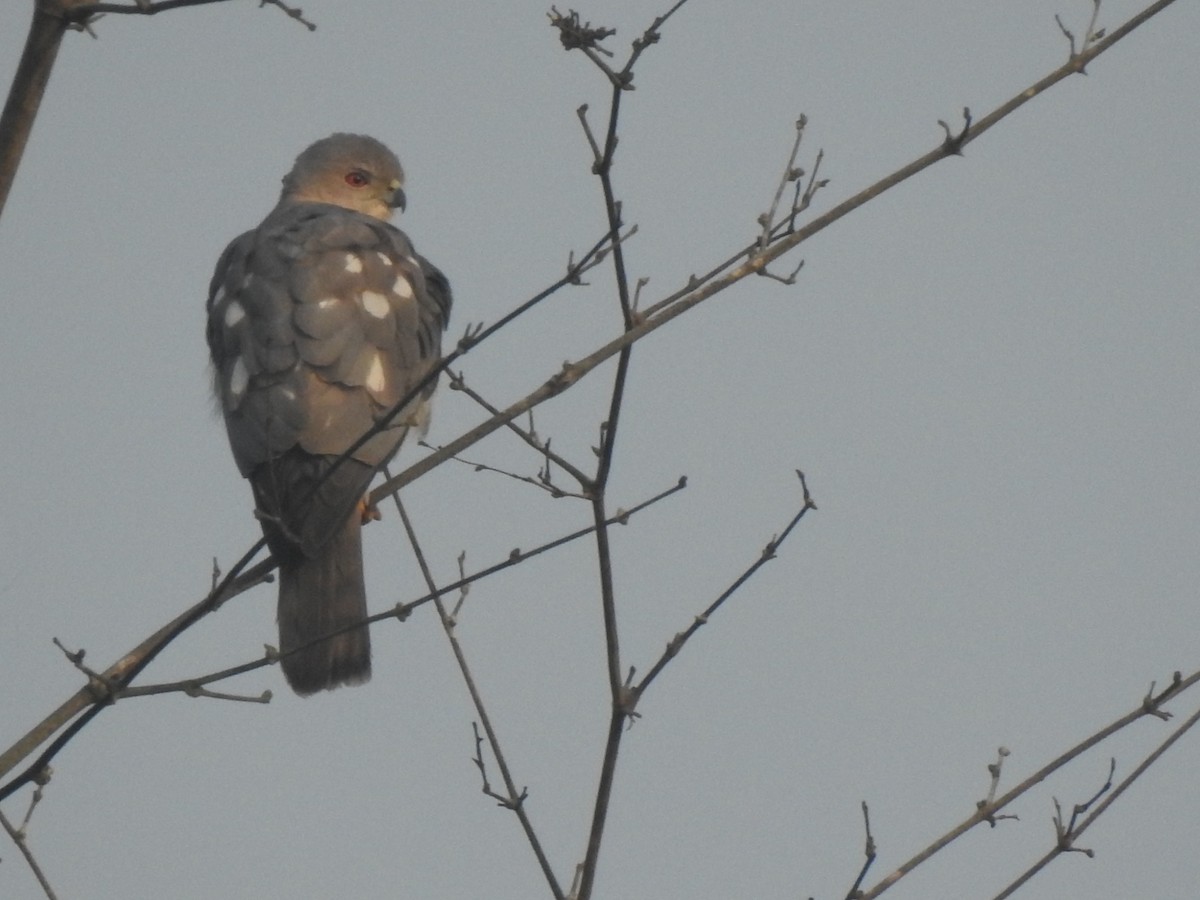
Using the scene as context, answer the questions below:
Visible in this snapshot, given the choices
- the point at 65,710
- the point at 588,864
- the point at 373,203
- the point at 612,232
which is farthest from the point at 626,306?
the point at 373,203

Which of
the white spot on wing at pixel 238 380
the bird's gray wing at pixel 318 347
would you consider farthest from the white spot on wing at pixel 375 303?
the white spot on wing at pixel 238 380

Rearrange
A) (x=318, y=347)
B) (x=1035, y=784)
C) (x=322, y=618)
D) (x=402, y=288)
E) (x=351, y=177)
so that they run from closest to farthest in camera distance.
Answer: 1. (x=1035, y=784)
2. (x=322, y=618)
3. (x=318, y=347)
4. (x=402, y=288)
5. (x=351, y=177)

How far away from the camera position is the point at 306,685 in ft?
15.9

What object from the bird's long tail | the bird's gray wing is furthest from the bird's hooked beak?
the bird's long tail

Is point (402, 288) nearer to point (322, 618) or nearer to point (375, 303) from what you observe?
point (375, 303)

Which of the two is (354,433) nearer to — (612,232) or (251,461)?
(251,461)

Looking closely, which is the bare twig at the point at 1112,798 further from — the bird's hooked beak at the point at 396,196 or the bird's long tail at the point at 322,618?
the bird's hooked beak at the point at 396,196

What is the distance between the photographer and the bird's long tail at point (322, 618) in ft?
15.9

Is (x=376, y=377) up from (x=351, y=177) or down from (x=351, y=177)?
down

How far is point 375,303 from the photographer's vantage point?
5.57m

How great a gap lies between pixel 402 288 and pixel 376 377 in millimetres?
609

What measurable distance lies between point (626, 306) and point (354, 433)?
155cm

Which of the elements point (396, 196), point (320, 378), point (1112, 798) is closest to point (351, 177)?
point (396, 196)

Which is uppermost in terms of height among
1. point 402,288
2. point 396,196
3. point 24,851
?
point 396,196
